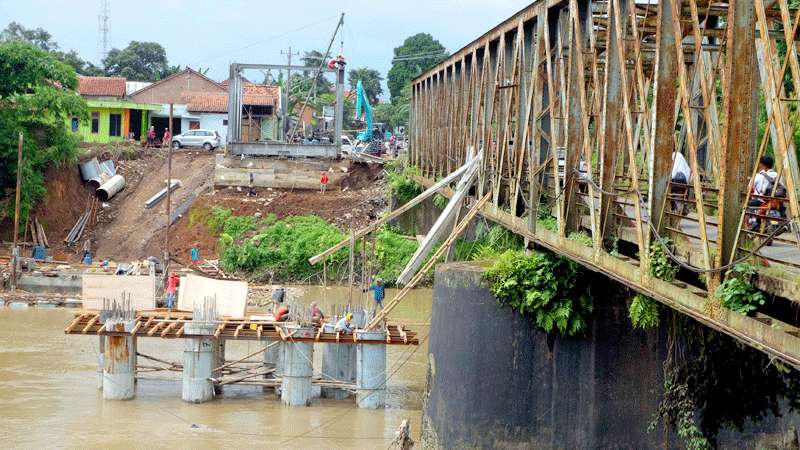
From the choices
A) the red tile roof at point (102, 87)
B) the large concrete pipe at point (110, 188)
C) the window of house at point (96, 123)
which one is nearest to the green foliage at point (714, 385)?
the large concrete pipe at point (110, 188)

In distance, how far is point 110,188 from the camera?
53.4m

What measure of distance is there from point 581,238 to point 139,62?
113651 millimetres

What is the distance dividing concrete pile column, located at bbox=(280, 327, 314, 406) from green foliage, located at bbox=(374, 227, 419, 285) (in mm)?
19415

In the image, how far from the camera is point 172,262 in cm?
4597

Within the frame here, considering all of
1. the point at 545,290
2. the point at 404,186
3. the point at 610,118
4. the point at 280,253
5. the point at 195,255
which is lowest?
the point at 195,255

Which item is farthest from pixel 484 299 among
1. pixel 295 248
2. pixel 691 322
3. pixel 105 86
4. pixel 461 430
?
pixel 105 86

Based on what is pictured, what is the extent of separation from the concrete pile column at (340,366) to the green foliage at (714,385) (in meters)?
10.8

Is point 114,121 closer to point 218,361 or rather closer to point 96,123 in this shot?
point 96,123

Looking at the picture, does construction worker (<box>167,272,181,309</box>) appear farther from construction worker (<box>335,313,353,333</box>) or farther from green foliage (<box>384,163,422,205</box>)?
green foliage (<box>384,163,422,205</box>)

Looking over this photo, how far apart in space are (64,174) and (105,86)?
91.8 feet

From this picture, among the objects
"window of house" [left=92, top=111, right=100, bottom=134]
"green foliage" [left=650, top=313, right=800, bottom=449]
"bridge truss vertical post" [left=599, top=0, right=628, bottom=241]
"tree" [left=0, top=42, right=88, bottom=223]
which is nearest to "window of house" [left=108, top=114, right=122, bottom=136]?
"window of house" [left=92, top=111, right=100, bottom=134]

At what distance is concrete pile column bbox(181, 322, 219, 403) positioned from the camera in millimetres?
24453

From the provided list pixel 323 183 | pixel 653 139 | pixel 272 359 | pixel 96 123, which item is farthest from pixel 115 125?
pixel 653 139

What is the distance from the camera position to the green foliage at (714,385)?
14695mm
